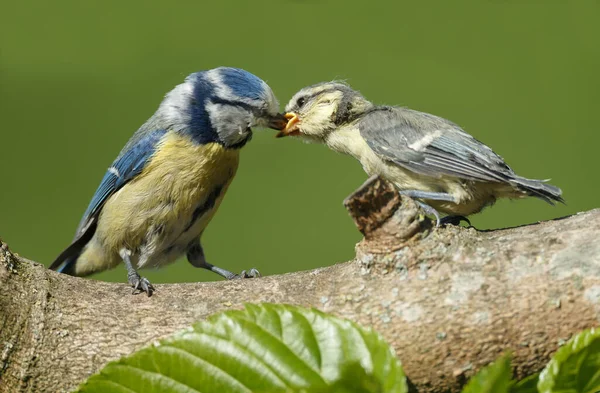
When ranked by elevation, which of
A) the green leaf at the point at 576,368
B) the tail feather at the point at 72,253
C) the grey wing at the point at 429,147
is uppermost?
the grey wing at the point at 429,147

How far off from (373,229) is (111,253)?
3.43 ft

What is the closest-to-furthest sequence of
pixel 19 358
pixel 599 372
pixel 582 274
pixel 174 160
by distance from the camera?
pixel 599 372 < pixel 582 274 < pixel 19 358 < pixel 174 160

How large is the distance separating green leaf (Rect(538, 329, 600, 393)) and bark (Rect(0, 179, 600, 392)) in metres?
0.29

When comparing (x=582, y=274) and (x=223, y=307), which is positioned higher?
(x=582, y=274)

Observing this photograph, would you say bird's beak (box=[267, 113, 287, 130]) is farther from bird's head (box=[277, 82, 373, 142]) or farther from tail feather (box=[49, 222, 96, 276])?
tail feather (box=[49, 222, 96, 276])

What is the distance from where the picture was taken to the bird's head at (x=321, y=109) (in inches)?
63.2

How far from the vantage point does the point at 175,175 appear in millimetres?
1609

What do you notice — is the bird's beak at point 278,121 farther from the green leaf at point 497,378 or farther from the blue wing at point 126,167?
the green leaf at point 497,378

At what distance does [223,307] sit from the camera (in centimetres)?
86

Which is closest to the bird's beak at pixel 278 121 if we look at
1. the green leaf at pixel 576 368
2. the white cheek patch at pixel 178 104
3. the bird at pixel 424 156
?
the bird at pixel 424 156

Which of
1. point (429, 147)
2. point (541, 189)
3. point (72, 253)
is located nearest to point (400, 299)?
point (541, 189)

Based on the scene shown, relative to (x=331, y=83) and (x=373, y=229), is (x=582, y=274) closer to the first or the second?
(x=373, y=229)

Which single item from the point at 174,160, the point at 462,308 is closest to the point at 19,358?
the point at 462,308

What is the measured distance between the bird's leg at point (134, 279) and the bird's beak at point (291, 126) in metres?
0.49
